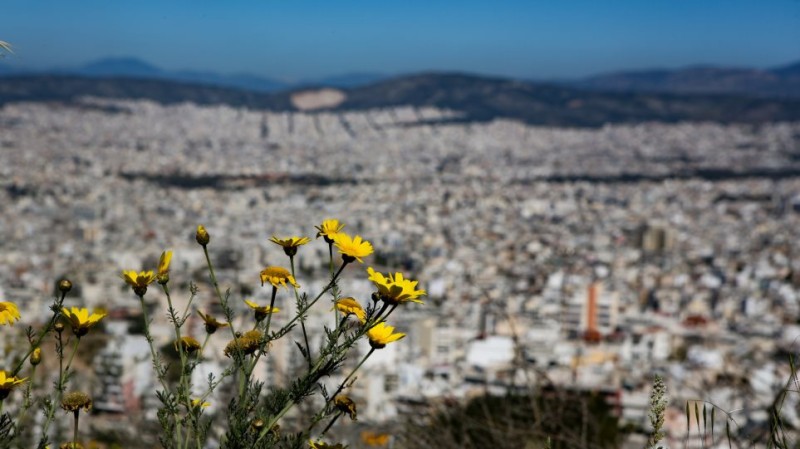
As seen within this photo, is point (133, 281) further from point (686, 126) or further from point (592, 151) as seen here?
point (686, 126)

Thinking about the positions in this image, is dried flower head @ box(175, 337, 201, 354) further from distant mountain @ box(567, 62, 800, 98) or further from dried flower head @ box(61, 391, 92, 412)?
distant mountain @ box(567, 62, 800, 98)

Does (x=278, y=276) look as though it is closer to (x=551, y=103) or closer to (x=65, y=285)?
(x=65, y=285)

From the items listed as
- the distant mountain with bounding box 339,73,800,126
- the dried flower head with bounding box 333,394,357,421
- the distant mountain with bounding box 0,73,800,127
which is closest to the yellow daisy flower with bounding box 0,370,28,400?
the dried flower head with bounding box 333,394,357,421

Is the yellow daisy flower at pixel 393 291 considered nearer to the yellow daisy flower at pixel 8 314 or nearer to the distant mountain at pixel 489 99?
the yellow daisy flower at pixel 8 314

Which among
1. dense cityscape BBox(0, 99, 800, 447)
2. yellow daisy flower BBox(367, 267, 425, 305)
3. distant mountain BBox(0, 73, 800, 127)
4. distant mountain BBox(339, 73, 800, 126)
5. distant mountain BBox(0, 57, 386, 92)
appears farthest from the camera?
distant mountain BBox(0, 57, 386, 92)

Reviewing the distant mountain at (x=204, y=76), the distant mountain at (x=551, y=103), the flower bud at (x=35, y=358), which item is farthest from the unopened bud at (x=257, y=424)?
the distant mountain at (x=204, y=76)

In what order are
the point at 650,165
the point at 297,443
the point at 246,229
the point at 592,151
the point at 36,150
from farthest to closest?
the point at 592,151, the point at 650,165, the point at 36,150, the point at 246,229, the point at 297,443

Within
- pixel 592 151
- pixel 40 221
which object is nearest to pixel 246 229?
pixel 40 221
